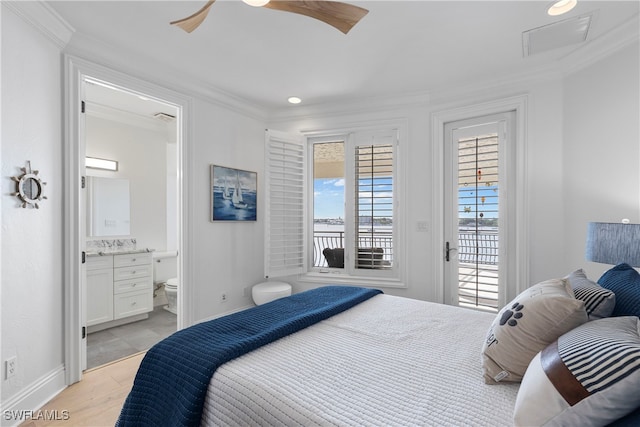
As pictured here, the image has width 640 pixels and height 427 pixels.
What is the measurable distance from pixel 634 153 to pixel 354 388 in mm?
2590

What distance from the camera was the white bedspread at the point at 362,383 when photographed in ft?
3.26

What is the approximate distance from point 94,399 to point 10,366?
556 millimetres

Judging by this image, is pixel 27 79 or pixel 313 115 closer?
pixel 27 79

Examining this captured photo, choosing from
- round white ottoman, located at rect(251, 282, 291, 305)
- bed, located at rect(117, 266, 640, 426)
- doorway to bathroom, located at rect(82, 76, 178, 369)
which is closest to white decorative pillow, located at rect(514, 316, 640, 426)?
bed, located at rect(117, 266, 640, 426)

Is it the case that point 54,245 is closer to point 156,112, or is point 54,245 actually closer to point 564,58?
point 156,112

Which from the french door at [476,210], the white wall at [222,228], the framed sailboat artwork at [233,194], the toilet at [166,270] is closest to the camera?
the french door at [476,210]

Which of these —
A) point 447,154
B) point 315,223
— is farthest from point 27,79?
point 447,154

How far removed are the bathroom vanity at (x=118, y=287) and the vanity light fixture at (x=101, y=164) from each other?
3.64ft

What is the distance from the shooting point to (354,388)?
113 centimetres

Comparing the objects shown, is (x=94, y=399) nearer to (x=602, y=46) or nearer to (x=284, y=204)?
(x=284, y=204)

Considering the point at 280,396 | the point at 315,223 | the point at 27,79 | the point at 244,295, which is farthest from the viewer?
the point at 315,223

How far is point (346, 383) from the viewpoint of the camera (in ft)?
3.82

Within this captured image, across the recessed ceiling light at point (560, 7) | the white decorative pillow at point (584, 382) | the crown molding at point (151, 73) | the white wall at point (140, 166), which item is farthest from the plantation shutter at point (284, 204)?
the white decorative pillow at point (584, 382)

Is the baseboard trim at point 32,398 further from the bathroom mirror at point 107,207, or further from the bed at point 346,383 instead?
the bathroom mirror at point 107,207
